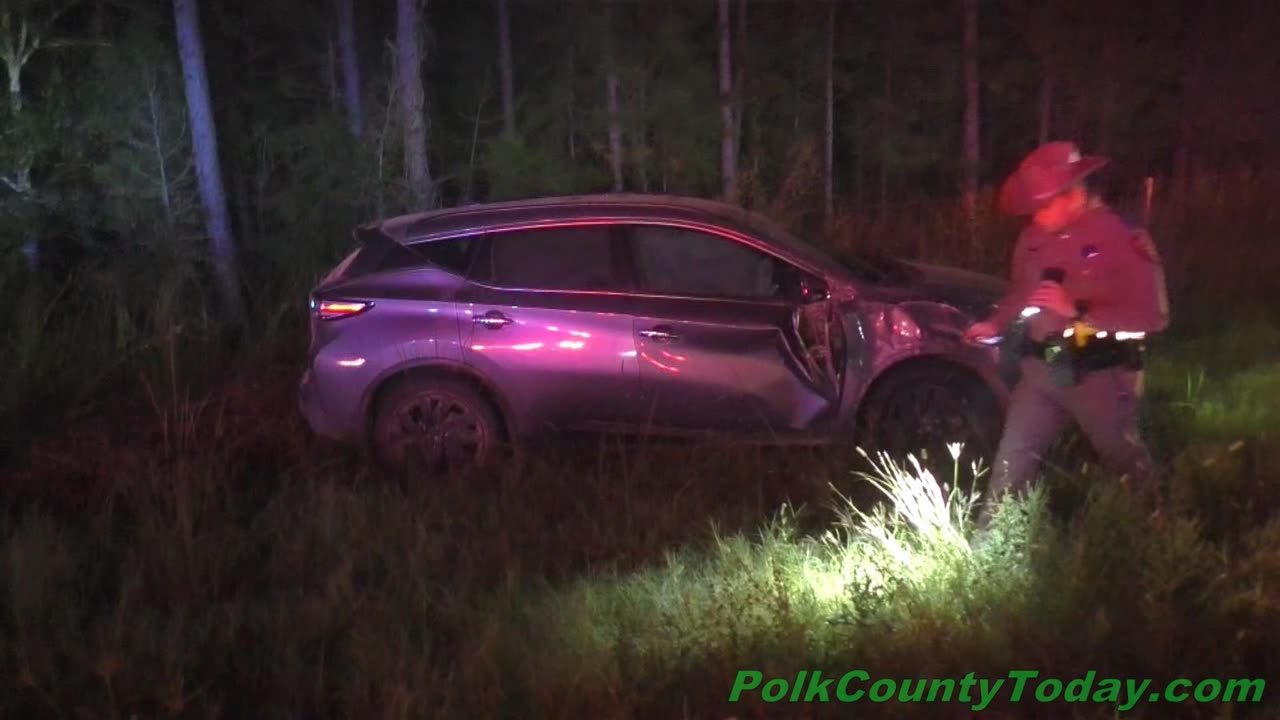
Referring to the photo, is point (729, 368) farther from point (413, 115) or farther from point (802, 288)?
point (413, 115)

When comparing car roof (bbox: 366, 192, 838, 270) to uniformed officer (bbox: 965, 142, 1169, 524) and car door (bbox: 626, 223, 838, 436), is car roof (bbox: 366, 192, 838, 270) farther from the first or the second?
uniformed officer (bbox: 965, 142, 1169, 524)

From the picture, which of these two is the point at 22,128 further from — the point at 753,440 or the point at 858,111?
the point at 858,111

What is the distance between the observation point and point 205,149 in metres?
15.6

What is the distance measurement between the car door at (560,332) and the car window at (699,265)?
162 millimetres

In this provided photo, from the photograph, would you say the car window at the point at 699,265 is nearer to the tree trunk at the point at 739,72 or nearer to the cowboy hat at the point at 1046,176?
the cowboy hat at the point at 1046,176

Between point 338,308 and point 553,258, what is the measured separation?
1269mm

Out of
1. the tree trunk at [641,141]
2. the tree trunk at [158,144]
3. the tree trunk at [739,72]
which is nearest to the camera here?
the tree trunk at [158,144]

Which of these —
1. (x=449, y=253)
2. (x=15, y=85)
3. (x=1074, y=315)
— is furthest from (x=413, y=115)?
(x=1074, y=315)

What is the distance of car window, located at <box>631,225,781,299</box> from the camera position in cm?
724

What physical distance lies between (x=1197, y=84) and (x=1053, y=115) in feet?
10.3

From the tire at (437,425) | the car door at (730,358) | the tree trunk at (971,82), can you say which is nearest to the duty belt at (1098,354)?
the car door at (730,358)

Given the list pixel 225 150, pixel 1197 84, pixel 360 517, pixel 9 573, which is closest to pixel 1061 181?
pixel 360 517

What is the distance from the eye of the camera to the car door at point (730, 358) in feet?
23.2

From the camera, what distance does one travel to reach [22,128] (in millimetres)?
14586
